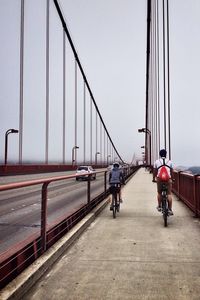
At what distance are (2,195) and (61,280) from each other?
4.03ft

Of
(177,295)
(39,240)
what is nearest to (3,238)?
(39,240)

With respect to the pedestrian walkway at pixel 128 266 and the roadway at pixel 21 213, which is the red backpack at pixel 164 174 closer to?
the pedestrian walkway at pixel 128 266

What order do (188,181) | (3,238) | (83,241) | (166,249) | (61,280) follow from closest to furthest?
1. (3,238)
2. (61,280)
3. (166,249)
4. (83,241)
5. (188,181)

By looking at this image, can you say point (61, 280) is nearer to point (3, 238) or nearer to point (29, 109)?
point (3, 238)

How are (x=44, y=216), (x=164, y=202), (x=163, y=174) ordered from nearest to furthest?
1. (x=44, y=216)
2. (x=164, y=202)
3. (x=163, y=174)

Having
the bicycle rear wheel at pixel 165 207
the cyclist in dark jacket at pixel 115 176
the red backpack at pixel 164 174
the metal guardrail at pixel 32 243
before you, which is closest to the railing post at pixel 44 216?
the metal guardrail at pixel 32 243

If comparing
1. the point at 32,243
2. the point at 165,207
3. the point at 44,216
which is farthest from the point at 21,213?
the point at 165,207

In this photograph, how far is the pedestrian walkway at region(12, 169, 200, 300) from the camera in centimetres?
369

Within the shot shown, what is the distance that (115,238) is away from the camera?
20.6 feet

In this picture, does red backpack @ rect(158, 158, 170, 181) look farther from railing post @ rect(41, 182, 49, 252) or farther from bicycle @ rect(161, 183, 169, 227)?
railing post @ rect(41, 182, 49, 252)

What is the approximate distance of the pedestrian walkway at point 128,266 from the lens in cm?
369

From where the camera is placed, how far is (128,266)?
458cm

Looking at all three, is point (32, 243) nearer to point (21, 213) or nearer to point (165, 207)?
point (21, 213)

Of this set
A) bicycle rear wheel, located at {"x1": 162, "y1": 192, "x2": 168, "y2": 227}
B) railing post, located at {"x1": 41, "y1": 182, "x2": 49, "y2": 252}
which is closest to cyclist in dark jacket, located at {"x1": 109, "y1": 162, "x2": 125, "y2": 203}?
bicycle rear wheel, located at {"x1": 162, "y1": 192, "x2": 168, "y2": 227}
